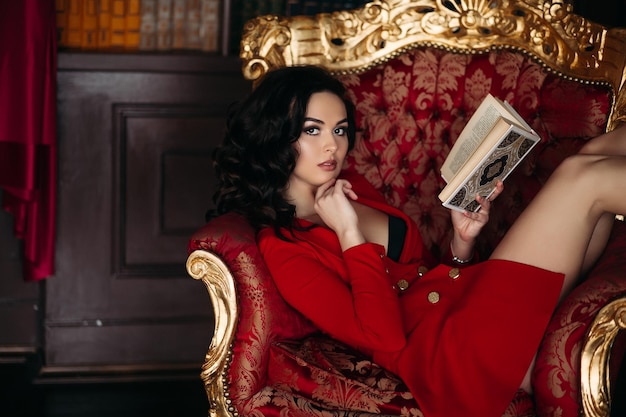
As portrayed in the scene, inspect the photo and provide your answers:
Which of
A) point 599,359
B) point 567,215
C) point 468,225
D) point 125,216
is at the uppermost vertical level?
point 567,215

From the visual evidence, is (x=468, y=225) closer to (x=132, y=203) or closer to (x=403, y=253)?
(x=403, y=253)

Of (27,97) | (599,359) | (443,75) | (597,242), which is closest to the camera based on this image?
(599,359)

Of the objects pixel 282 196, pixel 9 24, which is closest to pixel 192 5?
pixel 9 24

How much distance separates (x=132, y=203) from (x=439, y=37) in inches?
59.2

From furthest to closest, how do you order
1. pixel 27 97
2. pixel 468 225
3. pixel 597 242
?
1. pixel 27 97
2. pixel 468 225
3. pixel 597 242

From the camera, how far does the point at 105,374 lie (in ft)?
10.4

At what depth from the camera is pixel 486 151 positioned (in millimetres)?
1868

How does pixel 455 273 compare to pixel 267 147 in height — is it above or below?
below

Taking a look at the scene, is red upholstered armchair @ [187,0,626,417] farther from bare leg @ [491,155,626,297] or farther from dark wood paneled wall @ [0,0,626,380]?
dark wood paneled wall @ [0,0,626,380]

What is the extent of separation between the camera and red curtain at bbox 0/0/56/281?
9.09 ft

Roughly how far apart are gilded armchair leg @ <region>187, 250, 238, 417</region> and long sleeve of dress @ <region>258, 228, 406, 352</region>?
13 cm

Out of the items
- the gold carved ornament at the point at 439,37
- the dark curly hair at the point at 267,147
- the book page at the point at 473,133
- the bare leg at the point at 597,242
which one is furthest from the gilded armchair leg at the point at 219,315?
the bare leg at the point at 597,242

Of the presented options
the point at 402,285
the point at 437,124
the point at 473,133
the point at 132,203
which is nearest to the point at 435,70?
the point at 437,124

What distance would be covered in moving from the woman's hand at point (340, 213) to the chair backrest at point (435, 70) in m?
0.48
